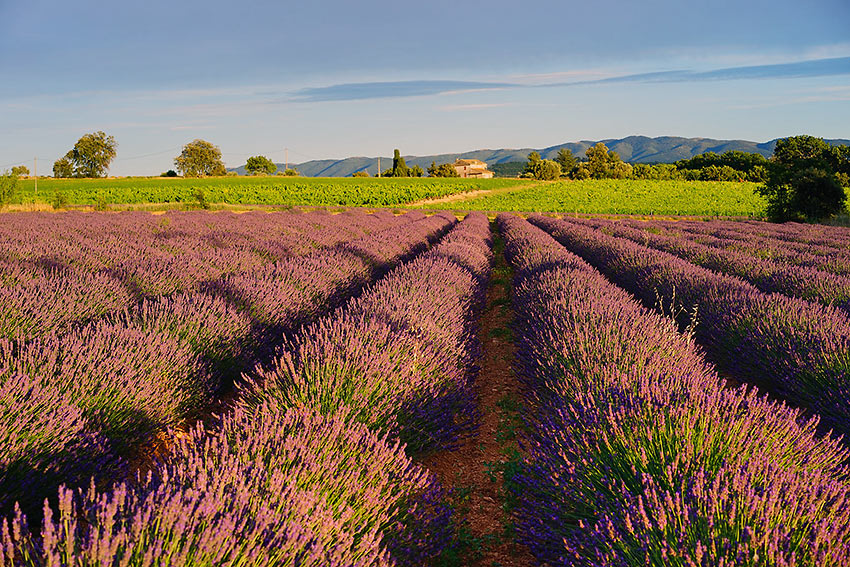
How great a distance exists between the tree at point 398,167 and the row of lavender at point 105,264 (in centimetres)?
6614

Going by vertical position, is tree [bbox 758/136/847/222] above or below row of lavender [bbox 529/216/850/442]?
above

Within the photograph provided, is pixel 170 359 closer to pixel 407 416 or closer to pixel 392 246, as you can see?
pixel 407 416

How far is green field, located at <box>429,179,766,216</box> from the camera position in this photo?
3541cm

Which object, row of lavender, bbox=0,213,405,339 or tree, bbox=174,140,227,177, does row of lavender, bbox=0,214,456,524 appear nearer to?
row of lavender, bbox=0,213,405,339

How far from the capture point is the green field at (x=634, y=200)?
35.4 metres

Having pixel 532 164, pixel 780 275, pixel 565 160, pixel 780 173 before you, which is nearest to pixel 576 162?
pixel 565 160

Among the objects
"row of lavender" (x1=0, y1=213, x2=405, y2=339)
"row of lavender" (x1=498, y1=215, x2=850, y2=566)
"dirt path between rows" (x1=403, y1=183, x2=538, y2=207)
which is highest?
"dirt path between rows" (x1=403, y1=183, x2=538, y2=207)

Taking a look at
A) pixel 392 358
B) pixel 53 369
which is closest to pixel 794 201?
pixel 392 358

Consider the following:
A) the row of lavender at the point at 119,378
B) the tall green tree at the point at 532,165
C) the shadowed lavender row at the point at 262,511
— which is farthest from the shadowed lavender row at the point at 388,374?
the tall green tree at the point at 532,165

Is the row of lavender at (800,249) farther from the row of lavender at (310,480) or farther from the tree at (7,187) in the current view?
the tree at (7,187)

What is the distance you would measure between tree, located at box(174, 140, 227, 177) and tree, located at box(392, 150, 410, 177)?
2664 cm

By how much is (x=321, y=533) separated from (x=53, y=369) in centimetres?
194

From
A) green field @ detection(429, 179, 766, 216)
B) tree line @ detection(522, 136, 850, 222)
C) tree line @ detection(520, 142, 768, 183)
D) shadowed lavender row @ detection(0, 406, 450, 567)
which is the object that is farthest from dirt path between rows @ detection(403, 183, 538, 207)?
shadowed lavender row @ detection(0, 406, 450, 567)

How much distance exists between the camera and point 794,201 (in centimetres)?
2242
